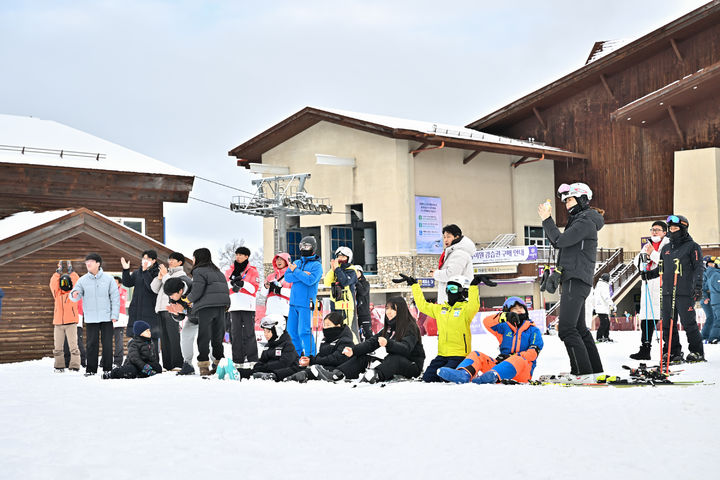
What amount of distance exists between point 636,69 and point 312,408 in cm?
3244

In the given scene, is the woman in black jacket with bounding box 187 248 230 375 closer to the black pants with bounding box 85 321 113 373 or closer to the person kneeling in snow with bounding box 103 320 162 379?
the person kneeling in snow with bounding box 103 320 162 379

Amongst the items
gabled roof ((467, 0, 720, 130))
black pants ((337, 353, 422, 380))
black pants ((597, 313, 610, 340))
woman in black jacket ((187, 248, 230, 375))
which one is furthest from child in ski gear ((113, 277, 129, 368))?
gabled roof ((467, 0, 720, 130))

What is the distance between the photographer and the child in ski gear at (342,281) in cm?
1238

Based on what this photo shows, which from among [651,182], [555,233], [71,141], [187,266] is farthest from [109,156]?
[651,182]

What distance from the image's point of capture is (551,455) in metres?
4.49

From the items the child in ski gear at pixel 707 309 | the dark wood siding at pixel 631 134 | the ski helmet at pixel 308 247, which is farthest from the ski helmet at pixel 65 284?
the dark wood siding at pixel 631 134

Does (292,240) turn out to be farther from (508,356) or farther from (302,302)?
(508,356)

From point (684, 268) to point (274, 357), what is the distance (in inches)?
184

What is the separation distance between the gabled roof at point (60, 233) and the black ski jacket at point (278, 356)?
8359 mm

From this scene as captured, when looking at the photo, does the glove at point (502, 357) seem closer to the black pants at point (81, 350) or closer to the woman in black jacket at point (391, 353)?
the woman in black jacket at point (391, 353)

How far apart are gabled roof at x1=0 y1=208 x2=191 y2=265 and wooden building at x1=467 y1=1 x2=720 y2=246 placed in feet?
66.5

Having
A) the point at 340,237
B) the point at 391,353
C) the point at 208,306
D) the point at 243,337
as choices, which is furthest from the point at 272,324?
the point at 340,237

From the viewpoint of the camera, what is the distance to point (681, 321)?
962 cm

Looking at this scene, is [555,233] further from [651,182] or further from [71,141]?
[651,182]
